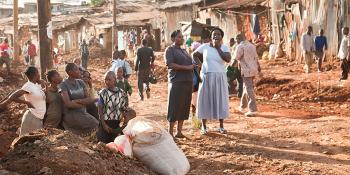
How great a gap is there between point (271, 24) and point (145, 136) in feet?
62.1

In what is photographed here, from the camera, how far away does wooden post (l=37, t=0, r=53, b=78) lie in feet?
26.9

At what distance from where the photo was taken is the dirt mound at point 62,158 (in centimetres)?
462

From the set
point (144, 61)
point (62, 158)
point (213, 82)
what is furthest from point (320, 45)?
point (62, 158)

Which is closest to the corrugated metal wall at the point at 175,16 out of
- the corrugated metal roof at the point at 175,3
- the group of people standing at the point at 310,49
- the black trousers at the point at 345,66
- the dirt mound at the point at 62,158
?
the corrugated metal roof at the point at 175,3

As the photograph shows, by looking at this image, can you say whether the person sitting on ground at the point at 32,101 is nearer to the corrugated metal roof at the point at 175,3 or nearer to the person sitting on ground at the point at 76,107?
the person sitting on ground at the point at 76,107

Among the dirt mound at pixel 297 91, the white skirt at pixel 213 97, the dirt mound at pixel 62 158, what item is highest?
the white skirt at pixel 213 97

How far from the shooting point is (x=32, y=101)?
6246 millimetres

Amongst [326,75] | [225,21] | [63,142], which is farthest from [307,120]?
[225,21]

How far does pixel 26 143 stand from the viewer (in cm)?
535

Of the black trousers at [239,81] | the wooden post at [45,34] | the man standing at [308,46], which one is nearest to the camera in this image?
the wooden post at [45,34]

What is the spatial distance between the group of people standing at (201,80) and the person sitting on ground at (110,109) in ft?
4.23

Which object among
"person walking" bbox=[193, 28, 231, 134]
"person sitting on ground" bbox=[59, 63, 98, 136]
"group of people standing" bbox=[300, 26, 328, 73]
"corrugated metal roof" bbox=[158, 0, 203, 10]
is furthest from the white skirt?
"corrugated metal roof" bbox=[158, 0, 203, 10]

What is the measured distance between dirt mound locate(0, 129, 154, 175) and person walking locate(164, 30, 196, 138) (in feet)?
6.82

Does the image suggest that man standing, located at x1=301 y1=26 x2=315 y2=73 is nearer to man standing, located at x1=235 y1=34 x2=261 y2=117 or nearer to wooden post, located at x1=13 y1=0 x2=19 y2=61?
man standing, located at x1=235 y1=34 x2=261 y2=117
